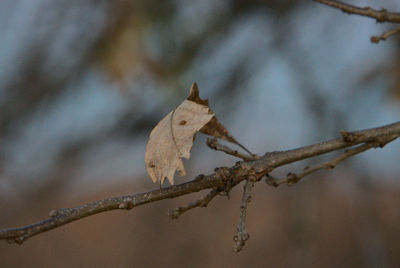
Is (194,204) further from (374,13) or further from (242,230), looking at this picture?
Answer: (374,13)

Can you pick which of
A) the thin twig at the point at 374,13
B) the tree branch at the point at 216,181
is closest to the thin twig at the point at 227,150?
the tree branch at the point at 216,181

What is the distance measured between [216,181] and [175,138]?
7 centimetres

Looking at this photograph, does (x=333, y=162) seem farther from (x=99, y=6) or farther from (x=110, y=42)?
(x=99, y=6)

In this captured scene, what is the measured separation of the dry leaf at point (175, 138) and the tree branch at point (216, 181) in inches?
0.9

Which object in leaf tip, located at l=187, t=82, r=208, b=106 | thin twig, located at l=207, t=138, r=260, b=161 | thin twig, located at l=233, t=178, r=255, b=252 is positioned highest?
leaf tip, located at l=187, t=82, r=208, b=106

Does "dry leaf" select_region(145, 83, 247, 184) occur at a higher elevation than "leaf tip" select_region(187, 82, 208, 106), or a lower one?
lower

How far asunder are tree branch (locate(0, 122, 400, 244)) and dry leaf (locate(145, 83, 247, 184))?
0.02 meters

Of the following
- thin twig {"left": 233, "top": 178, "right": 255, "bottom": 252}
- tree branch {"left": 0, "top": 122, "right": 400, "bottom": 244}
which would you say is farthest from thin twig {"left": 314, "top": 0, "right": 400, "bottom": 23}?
thin twig {"left": 233, "top": 178, "right": 255, "bottom": 252}

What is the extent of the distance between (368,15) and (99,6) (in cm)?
164

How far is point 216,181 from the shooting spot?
22.8 inches

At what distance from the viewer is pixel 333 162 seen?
1.97 feet

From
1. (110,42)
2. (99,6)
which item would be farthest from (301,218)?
(99,6)

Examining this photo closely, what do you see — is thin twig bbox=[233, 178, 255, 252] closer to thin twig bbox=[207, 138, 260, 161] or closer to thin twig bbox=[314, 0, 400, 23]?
thin twig bbox=[207, 138, 260, 161]

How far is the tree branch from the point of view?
533mm
